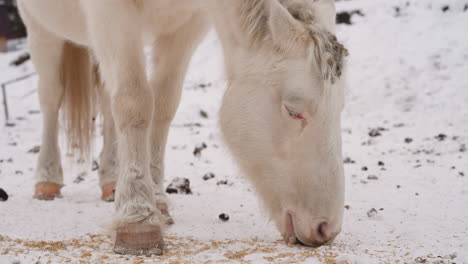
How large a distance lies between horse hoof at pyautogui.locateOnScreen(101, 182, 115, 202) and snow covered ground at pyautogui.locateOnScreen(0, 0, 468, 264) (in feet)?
0.31

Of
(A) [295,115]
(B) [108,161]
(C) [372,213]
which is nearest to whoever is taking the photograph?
(A) [295,115]

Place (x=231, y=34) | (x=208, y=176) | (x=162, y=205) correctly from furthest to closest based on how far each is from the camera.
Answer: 1. (x=208, y=176)
2. (x=162, y=205)
3. (x=231, y=34)

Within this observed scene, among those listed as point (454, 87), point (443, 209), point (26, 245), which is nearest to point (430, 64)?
point (454, 87)

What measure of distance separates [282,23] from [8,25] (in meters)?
23.0

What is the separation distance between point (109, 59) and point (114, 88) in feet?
0.52

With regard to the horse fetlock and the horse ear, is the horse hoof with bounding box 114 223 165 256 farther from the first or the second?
the horse ear

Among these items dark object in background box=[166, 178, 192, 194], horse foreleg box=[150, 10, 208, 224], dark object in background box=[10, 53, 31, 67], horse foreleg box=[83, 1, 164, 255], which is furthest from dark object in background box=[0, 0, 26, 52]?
horse foreleg box=[83, 1, 164, 255]

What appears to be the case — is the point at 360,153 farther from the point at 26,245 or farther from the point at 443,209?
the point at 26,245

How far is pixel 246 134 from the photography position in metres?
2.19

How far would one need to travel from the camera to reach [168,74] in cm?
324

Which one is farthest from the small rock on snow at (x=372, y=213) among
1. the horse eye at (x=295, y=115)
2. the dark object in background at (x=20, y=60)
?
the dark object in background at (x=20, y=60)

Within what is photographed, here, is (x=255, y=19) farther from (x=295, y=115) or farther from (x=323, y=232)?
(x=323, y=232)

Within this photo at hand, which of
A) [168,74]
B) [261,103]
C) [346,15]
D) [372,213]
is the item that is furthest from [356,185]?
[346,15]

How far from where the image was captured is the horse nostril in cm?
202
